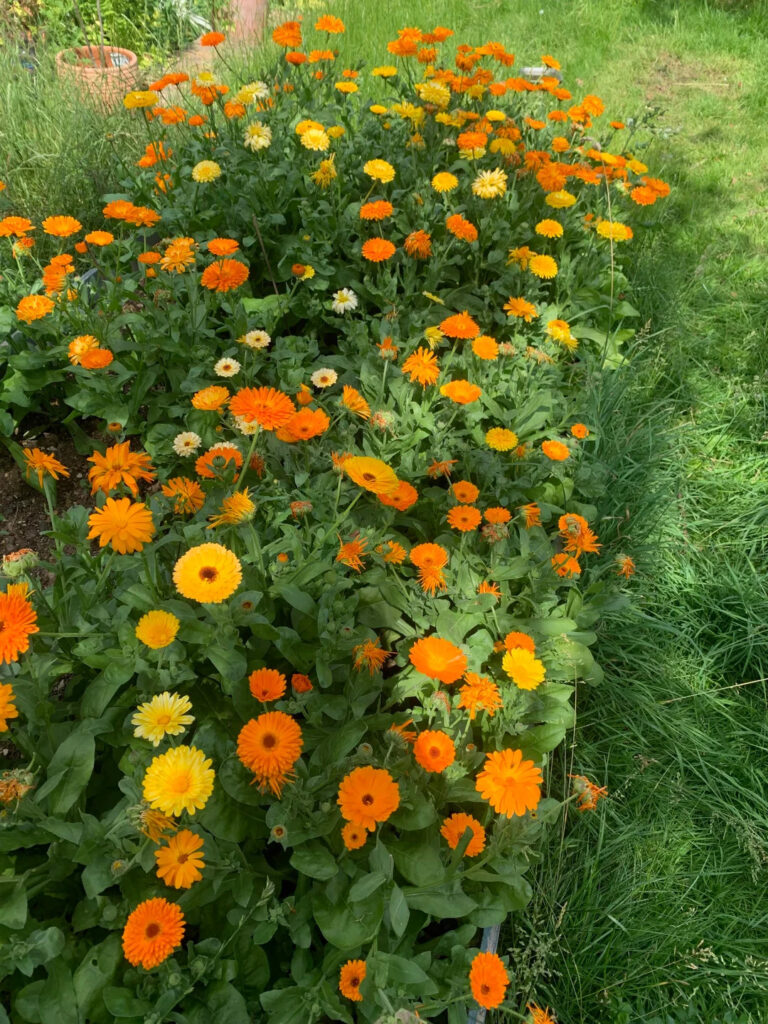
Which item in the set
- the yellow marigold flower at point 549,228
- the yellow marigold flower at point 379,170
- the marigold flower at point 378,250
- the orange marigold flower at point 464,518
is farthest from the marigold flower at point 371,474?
the yellow marigold flower at point 549,228

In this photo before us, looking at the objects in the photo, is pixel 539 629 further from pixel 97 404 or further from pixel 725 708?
pixel 97 404

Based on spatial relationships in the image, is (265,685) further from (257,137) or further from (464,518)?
(257,137)

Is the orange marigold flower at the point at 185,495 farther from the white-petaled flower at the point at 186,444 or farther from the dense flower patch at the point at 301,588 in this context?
the white-petaled flower at the point at 186,444

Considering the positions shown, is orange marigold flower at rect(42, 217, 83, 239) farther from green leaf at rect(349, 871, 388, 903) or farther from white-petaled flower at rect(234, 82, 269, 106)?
green leaf at rect(349, 871, 388, 903)

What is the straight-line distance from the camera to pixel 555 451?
1.90 metres

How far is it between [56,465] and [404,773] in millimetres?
941

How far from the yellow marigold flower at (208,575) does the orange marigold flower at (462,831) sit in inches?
22.8

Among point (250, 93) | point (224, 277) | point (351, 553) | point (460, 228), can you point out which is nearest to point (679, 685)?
point (351, 553)

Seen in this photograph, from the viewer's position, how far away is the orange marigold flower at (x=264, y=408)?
1.48 m

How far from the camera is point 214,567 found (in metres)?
1.23

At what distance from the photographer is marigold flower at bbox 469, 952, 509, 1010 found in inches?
43.3

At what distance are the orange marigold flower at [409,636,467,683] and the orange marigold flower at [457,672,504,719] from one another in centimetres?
5

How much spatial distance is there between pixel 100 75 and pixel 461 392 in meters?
3.42

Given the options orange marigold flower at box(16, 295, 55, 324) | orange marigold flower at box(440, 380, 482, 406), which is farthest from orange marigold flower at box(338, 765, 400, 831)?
orange marigold flower at box(16, 295, 55, 324)
